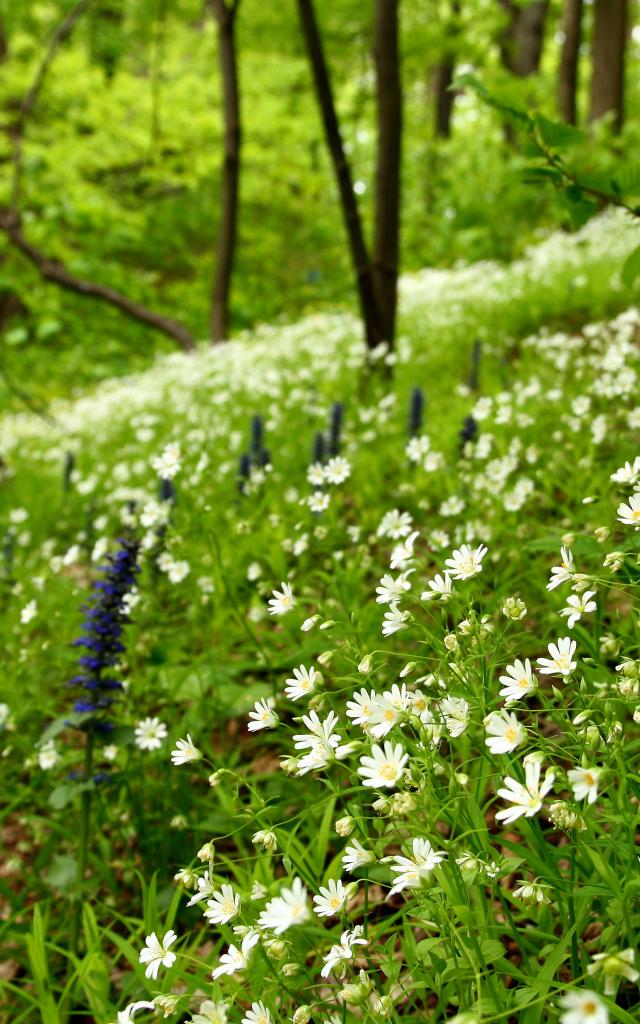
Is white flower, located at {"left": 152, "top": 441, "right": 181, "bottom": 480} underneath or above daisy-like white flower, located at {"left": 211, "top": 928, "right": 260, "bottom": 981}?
above

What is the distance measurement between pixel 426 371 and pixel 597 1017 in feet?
17.3

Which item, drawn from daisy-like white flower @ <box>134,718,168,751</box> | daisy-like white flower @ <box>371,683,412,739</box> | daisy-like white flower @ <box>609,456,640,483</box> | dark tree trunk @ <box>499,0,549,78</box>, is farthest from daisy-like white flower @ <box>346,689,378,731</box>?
dark tree trunk @ <box>499,0,549,78</box>

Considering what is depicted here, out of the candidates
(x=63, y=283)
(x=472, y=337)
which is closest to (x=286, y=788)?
(x=472, y=337)

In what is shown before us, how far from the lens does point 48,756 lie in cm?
247

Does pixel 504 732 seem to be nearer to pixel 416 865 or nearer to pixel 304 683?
pixel 416 865

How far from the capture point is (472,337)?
20.7 ft

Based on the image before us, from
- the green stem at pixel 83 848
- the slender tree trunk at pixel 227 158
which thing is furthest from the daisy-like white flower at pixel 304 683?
the slender tree trunk at pixel 227 158

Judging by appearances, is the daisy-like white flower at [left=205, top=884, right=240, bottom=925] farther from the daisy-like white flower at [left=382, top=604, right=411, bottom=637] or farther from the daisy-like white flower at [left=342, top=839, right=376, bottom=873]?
the daisy-like white flower at [left=382, top=604, right=411, bottom=637]

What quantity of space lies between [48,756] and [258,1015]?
138 cm

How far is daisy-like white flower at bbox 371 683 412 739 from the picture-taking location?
Answer: 51.7 inches

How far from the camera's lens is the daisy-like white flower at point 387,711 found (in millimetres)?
1312

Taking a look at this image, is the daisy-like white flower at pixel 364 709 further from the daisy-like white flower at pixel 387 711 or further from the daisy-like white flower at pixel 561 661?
the daisy-like white flower at pixel 561 661

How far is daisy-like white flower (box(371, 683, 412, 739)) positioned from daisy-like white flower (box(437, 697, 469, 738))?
0.08 metres

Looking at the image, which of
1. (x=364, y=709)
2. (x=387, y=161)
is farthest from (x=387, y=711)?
(x=387, y=161)
